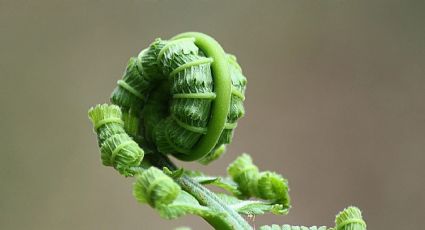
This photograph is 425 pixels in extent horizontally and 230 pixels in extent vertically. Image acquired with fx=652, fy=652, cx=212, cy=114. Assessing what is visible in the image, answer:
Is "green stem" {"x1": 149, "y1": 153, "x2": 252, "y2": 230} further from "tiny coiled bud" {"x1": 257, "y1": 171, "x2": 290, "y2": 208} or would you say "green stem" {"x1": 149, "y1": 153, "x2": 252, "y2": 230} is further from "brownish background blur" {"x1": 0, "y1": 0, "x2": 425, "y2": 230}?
"brownish background blur" {"x1": 0, "y1": 0, "x2": 425, "y2": 230}

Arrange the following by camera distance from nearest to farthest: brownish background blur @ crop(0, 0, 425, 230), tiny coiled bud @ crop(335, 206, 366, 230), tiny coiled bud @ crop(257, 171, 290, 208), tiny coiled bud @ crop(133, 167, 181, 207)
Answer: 1. tiny coiled bud @ crop(133, 167, 181, 207)
2. tiny coiled bud @ crop(335, 206, 366, 230)
3. tiny coiled bud @ crop(257, 171, 290, 208)
4. brownish background blur @ crop(0, 0, 425, 230)

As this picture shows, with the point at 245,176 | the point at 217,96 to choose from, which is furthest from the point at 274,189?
the point at 217,96

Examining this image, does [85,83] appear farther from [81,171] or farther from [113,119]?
[113,119]

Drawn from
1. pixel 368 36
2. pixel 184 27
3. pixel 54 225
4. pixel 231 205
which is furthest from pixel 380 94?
pixel 231 205

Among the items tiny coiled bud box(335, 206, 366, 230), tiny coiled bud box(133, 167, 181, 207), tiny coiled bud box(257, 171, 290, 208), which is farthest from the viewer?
tiny coiled bud box(257, 171, 290, 208)

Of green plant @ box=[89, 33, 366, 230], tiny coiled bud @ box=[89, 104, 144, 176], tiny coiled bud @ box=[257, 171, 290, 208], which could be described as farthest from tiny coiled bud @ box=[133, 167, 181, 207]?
tiny coiled bud @ box=[257, 171, 290, 208]

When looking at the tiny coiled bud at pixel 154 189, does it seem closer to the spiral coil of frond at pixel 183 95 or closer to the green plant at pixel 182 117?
the green plant at pixel 182 117
